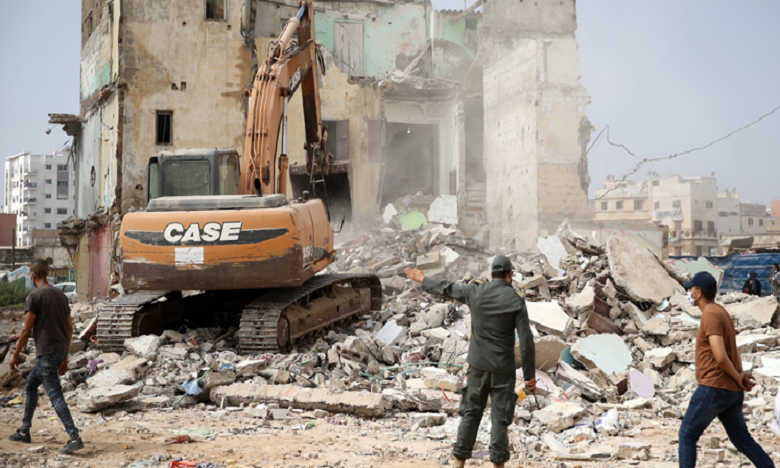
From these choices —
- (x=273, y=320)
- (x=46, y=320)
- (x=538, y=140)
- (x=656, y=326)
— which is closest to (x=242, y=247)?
(x=273, y=320)

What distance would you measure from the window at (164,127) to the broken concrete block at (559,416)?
50.8 ft

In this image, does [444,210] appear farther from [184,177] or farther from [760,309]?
[184,177]

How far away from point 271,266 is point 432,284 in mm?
3482

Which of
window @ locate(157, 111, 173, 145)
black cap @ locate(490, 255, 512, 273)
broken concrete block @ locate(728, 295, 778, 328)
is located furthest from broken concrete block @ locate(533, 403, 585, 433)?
window @ locate(157, 111, 173, 145)

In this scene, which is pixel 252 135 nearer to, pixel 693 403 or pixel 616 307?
pixel 616 307

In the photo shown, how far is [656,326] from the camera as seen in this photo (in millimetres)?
8797

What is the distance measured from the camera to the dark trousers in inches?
165

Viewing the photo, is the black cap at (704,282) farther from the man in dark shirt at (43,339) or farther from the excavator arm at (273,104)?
the excavator arm at (273,104)

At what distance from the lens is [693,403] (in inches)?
152

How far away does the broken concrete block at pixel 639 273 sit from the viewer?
9695 mm

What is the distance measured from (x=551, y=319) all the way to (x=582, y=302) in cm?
97

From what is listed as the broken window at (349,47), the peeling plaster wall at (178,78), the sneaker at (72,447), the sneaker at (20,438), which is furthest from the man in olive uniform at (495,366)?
the broken window at (349,47)

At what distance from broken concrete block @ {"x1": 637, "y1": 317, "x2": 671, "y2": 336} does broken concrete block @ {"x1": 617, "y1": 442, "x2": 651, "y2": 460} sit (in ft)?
13.5

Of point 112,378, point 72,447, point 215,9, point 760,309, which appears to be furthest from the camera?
point 215,9
